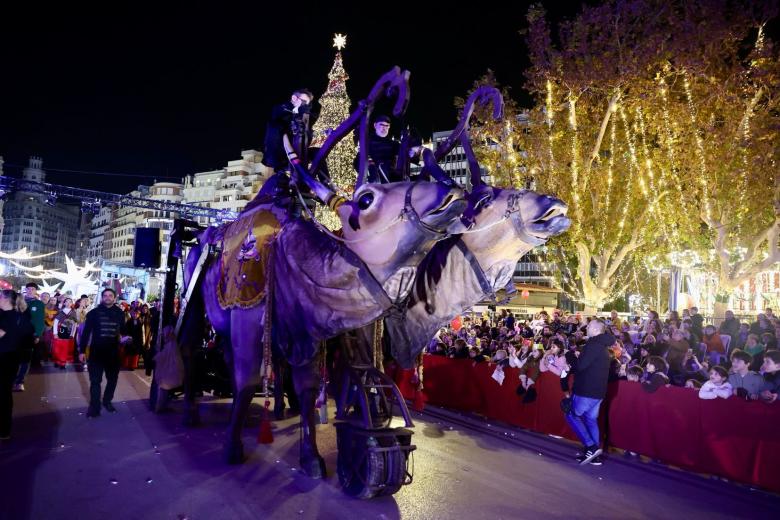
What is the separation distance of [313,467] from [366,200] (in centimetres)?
290

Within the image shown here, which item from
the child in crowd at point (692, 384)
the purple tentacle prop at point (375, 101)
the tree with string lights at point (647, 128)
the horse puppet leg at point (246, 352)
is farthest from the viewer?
the tree with string lights at point (647, 128)

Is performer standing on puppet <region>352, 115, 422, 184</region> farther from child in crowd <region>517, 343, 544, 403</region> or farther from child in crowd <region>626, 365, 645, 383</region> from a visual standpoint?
child in crowd <region>517, 343, 544, 403</region>

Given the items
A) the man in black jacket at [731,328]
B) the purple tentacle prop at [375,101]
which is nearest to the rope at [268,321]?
the purple tentacle prop at [375,101]

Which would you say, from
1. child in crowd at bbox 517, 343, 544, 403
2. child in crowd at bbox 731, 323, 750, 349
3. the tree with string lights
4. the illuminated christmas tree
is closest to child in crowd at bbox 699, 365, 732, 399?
child in crowd at bbox 517, 343, 544, 403

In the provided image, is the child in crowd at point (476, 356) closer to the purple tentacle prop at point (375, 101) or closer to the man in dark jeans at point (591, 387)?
the man in dark jeans at point (591, 387)

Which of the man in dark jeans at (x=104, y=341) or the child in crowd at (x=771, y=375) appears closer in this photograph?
the child in crowd at (x=771, y=375)

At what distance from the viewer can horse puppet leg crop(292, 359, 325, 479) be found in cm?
576

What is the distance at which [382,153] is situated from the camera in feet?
21.6

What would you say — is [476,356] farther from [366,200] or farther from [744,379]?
[366,200]

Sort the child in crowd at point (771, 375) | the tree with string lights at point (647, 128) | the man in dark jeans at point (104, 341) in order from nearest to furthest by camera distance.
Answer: the child in crowd at point (771, 375) < the man in dark jeans at point (104, 341) < the tree with string lights at point (647, 128)

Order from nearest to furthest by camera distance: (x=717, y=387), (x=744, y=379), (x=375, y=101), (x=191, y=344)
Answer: (x=375, y=101)
(x=717, y=387)
(x=744, y=379)
(x=191, y=344)

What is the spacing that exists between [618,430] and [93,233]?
16580 cm

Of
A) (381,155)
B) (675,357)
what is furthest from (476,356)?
(381,155)

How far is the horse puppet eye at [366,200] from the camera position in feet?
15.4
